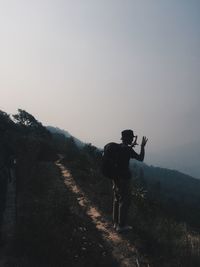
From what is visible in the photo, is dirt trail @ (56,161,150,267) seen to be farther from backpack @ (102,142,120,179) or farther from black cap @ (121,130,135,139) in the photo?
black cap @ (121,130,135,139)

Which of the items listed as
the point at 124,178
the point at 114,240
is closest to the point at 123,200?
the point at 124,178

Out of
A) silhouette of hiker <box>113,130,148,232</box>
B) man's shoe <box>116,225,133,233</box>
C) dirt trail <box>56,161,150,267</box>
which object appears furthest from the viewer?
man's shoe <box>116,225,133,233</box>

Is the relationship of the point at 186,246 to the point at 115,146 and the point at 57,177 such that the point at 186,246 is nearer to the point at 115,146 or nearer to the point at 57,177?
the point at 115,146

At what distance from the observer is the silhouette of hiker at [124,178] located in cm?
967

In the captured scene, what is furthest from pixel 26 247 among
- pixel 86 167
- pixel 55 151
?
pixel 55 151

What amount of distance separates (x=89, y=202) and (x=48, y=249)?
5.92 metres

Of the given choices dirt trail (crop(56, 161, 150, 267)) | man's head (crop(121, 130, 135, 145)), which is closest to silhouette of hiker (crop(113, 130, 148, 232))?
man's head (crop(121, 130, 135, 145))

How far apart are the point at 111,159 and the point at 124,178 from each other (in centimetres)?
55

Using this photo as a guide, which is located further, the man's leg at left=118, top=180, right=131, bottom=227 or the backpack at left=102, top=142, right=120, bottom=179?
the man's leg at left=118, top=180, right=131, bottom=227

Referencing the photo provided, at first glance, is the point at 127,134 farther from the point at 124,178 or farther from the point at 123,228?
the point at 123,228

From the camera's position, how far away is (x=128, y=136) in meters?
9.81

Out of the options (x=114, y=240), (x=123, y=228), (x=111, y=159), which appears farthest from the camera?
(x=123, y=228)

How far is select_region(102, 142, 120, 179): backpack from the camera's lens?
382 inches

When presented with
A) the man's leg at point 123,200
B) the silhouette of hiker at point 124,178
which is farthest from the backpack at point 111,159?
the man's leg at point 123,200
